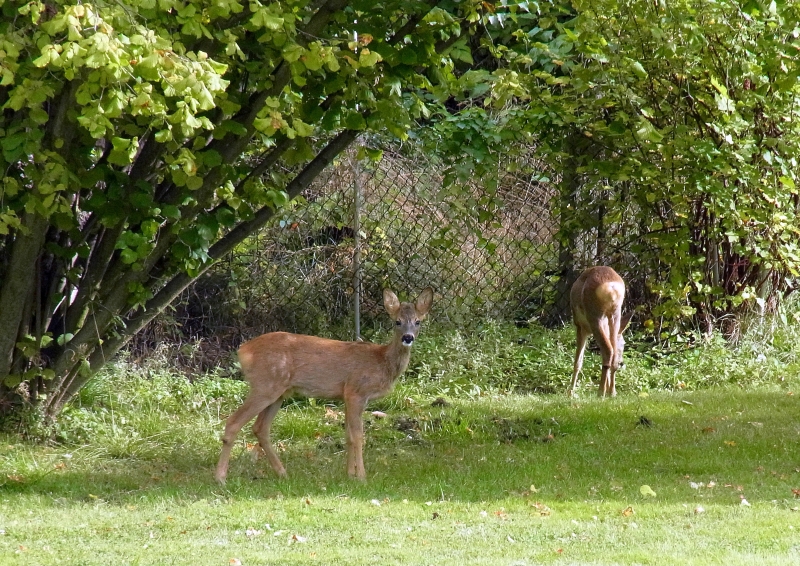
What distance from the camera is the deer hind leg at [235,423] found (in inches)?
310

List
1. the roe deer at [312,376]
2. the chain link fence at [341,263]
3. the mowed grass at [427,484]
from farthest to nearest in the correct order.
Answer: the chain link fence at [341,263], the roe deer at [312,376], the mowed grass at [427,484]

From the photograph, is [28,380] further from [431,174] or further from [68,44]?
[431,174]

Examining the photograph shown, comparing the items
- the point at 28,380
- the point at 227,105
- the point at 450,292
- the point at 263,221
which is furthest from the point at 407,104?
the point at 450,292

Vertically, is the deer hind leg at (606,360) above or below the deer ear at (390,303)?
below

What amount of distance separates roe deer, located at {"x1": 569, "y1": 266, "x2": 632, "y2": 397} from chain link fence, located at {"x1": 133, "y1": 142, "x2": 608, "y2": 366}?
1.35 meters

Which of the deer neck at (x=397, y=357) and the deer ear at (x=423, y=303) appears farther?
the deer ear at (x=423, y=303)

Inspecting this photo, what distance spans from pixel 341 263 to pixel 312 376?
182 inches

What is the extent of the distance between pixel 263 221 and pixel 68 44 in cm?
381

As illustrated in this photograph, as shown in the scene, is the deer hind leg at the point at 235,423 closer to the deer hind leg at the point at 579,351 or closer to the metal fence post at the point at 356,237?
the metal fence post at the point at 356,237

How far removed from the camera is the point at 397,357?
28.5ft

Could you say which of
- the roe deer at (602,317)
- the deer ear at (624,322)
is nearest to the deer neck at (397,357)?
the roe deer at (602,317)

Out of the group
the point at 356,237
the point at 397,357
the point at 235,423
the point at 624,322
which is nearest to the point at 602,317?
the point at 624,322

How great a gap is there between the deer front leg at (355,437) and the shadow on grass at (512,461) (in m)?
0.13

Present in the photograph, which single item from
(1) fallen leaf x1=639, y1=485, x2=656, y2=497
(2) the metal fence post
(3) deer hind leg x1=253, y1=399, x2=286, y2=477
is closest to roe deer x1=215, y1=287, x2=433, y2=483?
(3) deer hind leg x1=253, y1=399, x2=286, y2=477
